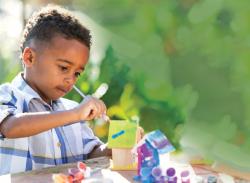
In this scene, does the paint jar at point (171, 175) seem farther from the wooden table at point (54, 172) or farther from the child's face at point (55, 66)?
the child's face at point (55, 66)

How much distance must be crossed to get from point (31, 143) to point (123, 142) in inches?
10.7

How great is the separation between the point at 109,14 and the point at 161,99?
1.38 ft

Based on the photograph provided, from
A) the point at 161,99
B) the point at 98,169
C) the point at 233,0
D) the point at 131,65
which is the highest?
the point at 233,0

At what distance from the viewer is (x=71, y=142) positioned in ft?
4.62

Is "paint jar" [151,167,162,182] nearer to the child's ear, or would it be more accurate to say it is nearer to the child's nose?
the child's nose

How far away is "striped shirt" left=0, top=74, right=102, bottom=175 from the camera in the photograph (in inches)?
49.3

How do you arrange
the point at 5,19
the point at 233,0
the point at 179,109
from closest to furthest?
1. the point at 233,0
2. the point at 179,109
3. the point at 5,19

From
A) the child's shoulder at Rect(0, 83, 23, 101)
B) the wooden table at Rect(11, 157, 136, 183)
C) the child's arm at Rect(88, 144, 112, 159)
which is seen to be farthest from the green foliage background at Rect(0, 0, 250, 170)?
the child's shoulder at Rect(0, 83, 23, 101)

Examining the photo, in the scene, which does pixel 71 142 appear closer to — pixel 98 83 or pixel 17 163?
pixel 17 163

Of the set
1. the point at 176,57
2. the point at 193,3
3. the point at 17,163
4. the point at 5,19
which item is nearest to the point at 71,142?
the point at 17,163

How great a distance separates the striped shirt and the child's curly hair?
0.13 m

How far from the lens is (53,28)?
1.40 m

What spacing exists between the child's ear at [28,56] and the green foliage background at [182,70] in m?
0.64

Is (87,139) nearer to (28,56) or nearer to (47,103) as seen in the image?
(47,103)
